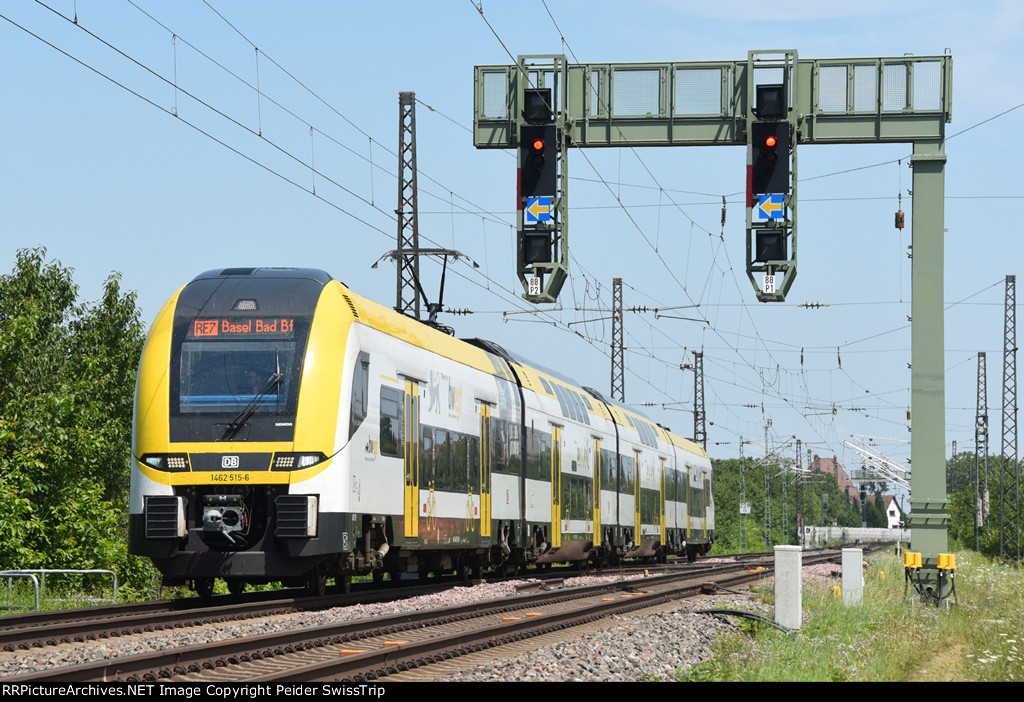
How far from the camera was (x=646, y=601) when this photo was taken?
21.3 metres

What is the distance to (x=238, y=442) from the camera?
1642cm

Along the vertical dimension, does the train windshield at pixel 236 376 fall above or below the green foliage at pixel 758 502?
above

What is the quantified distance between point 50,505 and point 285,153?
11124mm

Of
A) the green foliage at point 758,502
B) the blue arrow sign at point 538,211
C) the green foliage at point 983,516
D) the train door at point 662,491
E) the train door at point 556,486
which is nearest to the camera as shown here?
the blue arrow sign at point 538,211

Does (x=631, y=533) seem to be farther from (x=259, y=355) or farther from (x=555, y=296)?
(x=259, y=355)

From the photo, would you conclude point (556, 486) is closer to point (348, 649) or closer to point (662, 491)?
point (662, 491)

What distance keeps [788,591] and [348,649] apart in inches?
207

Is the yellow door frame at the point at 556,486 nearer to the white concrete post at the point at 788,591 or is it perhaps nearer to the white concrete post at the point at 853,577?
the white concrete post at the point at 853,577

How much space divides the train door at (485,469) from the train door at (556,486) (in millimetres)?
4831

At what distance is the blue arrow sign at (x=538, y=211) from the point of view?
65.5 feet

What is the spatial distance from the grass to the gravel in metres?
0.39

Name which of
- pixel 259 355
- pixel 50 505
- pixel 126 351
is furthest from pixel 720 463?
pixel 259 355

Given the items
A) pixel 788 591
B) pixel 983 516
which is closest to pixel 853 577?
pixel 788 591

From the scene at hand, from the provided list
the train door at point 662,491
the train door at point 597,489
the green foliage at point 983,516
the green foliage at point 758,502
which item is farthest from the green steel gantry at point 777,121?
the green foliage at point 758,502
